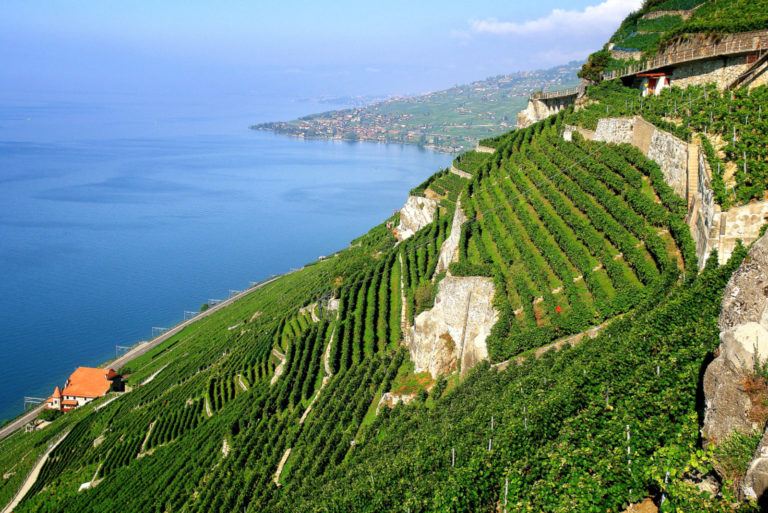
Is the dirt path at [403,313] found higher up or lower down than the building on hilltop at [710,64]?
lower down

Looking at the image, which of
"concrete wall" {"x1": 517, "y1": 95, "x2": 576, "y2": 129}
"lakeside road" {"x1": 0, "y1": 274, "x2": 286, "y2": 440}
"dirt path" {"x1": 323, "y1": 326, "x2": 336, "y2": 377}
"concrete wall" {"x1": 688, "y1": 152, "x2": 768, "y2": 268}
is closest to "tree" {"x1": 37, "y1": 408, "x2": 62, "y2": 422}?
"lakeside road" {"x1": 0, "y1": 274, "x2": 286, "y2": 440}

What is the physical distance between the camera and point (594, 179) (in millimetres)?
24516

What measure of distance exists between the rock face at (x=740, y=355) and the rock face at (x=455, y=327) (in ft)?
39.7

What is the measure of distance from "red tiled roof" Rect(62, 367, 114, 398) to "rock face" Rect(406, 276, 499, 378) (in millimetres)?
35892

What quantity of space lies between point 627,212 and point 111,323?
190 feet

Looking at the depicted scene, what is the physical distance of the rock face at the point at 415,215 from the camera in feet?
144

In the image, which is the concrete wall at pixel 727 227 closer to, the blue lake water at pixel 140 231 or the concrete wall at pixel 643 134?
the concrete wall at pixel 643 134

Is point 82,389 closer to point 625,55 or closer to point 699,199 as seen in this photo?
point 699,199

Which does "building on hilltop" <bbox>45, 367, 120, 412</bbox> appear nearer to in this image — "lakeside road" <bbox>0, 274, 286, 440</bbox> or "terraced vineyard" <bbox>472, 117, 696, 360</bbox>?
"lakeside road" <bbox>0, 274, 286, 440</bbox>

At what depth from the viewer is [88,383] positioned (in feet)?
164

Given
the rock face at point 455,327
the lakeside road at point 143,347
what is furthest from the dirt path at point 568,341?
the lakeside road at point 143,347

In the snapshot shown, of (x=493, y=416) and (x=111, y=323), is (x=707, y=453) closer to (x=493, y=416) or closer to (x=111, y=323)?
(x=493, y=416)

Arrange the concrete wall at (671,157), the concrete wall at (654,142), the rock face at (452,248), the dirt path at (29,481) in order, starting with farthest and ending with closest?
1. the dirt path at (29,481)
2. the rock face at (452,248)
3. the concrete wall at (654,142)
4. the concrete wall at (671,157)

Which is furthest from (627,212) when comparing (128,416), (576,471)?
(128,416)
